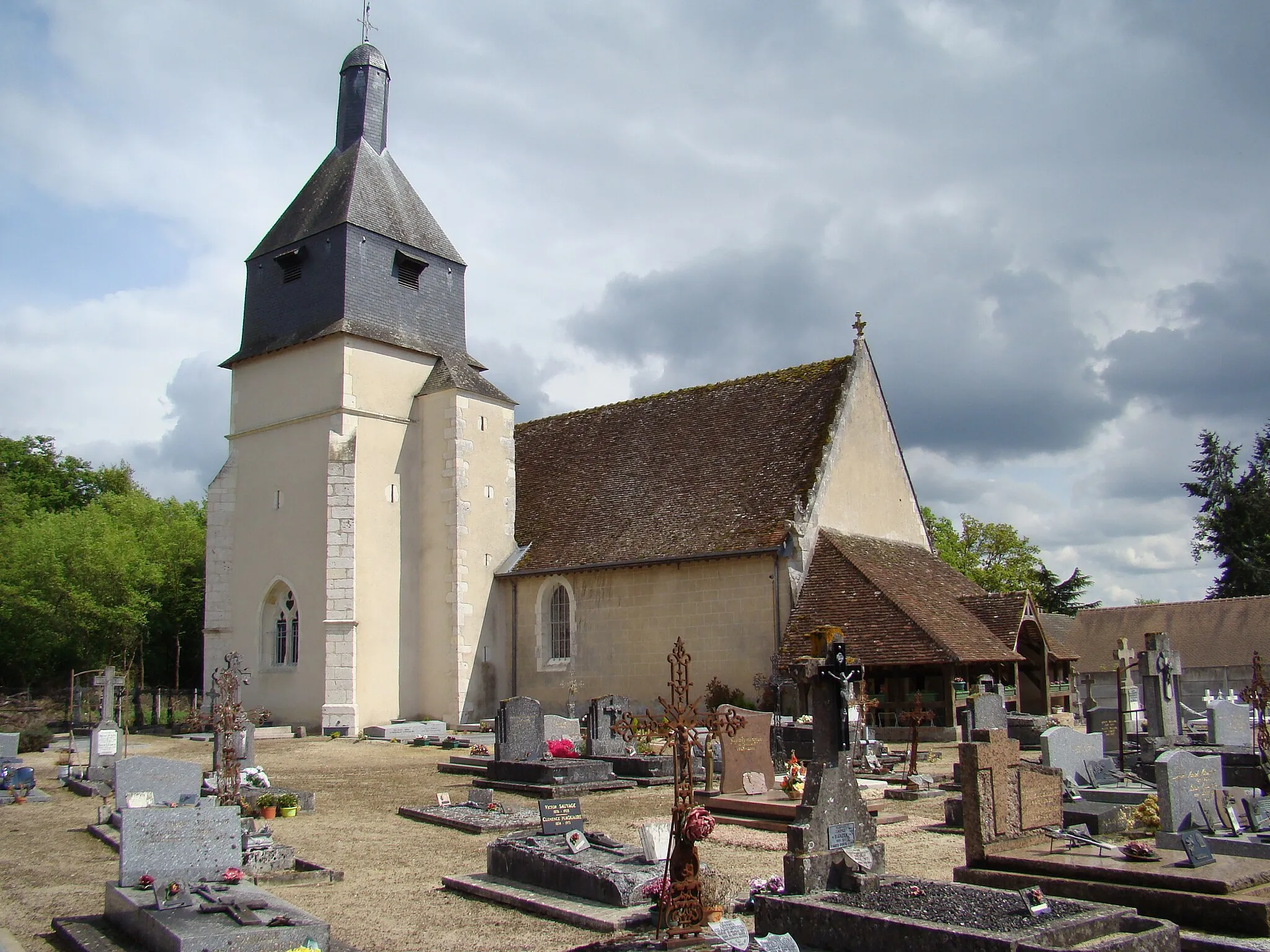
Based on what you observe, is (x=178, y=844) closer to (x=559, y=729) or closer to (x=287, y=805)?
(x=287, y=805)

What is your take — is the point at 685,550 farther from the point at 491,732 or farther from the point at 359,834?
the point at 359,834

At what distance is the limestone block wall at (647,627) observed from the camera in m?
22.3

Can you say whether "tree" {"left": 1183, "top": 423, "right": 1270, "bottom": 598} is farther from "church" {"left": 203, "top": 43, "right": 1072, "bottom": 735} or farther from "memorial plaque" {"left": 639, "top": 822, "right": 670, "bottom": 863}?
"memorial plaque" {"left": 639, "top": 822, "right": 670, "bottom": 863}

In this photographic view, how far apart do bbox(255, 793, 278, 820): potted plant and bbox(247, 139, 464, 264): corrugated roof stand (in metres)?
16.6

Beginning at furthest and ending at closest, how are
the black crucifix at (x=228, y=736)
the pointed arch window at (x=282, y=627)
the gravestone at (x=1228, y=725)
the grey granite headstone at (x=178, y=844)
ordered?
the pointed arch window at (x=282, y=627)
the gravestone at (x=1228, y=725)
the black crucifix at (x=228, y=736)
the grey granite headstone at (x=178, y=844)

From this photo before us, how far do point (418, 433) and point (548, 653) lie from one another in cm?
637

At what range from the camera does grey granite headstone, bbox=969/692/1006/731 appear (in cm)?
1496

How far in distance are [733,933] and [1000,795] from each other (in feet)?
11.3

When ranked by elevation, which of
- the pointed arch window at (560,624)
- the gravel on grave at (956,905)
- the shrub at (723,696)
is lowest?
the gravel on grave at (956,905)

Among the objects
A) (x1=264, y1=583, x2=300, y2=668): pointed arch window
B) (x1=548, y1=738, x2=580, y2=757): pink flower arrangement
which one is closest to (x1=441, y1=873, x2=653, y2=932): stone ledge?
(x1=548, y1=738, x2=580, y2=757): pink flower arrangement

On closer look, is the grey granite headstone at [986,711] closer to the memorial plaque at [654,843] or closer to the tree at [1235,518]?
the memorial plaque at [654,843]

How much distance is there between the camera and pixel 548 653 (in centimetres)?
2591

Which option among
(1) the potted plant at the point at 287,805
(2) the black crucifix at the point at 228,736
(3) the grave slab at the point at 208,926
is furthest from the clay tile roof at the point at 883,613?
(3) the grave slab at the point at 208,926

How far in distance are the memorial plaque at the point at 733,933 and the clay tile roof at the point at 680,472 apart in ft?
50.7
